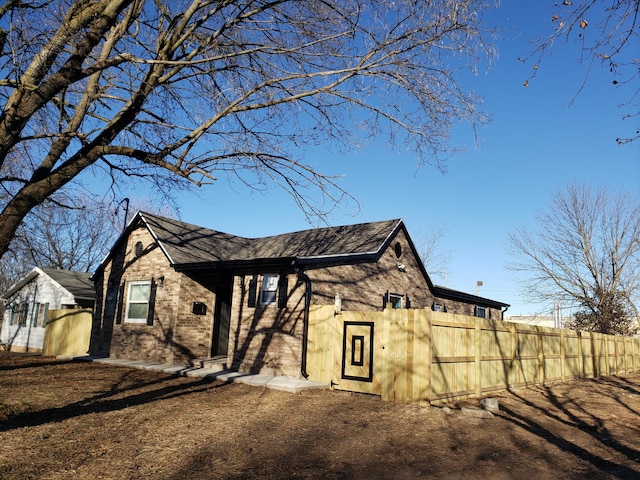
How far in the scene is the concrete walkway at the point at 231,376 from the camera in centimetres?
1175

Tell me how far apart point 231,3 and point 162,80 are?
178 cm

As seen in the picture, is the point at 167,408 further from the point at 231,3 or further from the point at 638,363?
the point at 638,363

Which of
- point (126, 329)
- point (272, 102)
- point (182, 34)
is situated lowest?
point (126, 329)

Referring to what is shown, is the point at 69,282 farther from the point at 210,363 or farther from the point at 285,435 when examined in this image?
the point at 285,435

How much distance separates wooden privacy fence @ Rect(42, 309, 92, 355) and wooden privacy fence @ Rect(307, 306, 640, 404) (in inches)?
429

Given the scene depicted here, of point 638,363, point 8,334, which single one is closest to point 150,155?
point 8,334

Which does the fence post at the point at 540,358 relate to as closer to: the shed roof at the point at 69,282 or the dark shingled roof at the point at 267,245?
the dark shingled roof at the point at 267,245

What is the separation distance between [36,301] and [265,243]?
564 inches

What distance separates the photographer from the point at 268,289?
14.5 m

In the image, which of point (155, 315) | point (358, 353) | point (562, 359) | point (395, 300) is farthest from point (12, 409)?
point (562, 359)

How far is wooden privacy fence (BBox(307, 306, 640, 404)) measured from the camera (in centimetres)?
1012

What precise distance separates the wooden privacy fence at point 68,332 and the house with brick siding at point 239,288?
0.86 metres

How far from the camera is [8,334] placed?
2659 centimetres

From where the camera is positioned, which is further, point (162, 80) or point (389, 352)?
point (389, 352)
